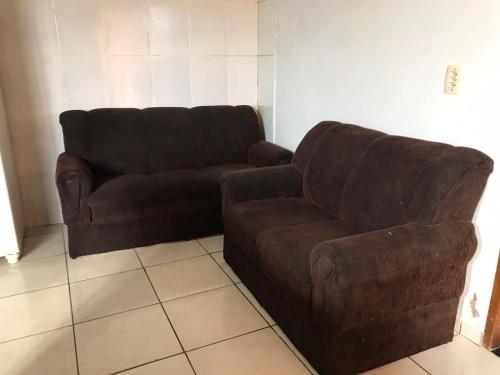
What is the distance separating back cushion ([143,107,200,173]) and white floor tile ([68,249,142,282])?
2.38 feet

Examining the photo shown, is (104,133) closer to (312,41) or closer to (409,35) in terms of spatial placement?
(312,41)

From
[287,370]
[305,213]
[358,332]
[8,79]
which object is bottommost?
[287,370]

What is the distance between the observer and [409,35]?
208 centimetres

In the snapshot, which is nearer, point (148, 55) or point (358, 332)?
point (358, 332)

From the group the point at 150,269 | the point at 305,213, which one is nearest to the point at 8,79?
the point at 150,269

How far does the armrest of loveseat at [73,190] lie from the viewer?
256 cm

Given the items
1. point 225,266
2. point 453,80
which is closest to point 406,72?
point 453,80

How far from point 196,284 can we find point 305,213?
77 cm

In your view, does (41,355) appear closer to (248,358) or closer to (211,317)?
(211,317)

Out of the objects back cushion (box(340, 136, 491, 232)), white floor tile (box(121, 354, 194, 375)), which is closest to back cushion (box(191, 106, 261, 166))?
back cushion (box(340, 136, 491, 232))

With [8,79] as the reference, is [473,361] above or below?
below

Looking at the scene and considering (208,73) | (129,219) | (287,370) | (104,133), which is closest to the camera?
(287,370)

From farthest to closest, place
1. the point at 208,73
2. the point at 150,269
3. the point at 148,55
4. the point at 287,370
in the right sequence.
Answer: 1. the point at 208,73
2. the point at 148,55
3. the point at 150,269
4. the point at 287,370

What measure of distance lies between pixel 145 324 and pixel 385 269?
1.21 m
